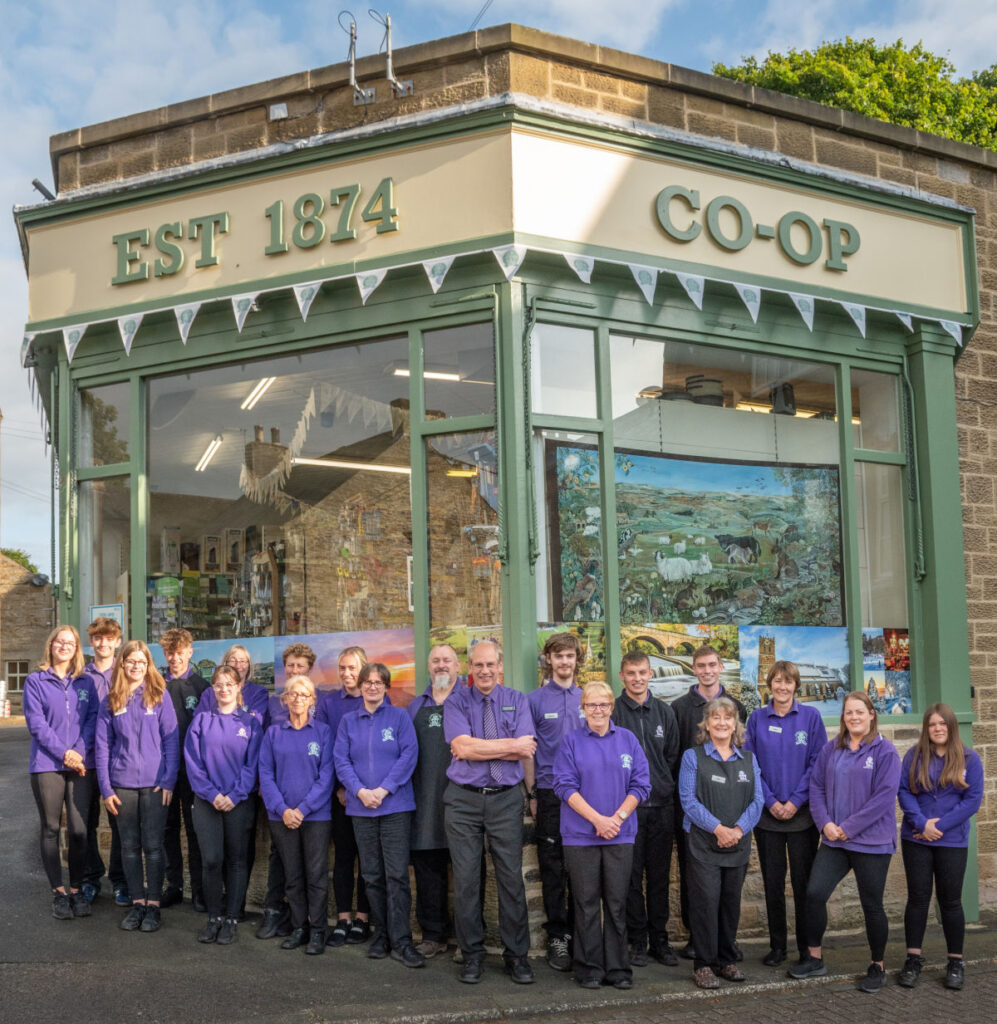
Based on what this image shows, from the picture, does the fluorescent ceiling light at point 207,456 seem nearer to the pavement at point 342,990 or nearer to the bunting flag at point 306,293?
the bunting flag at point 306,293

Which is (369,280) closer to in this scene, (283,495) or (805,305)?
(283,495)

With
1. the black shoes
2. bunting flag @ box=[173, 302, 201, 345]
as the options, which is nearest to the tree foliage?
bunting flag @ box=[173, 302, 201, 345]

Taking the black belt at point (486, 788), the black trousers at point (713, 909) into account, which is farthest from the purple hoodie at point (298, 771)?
the black trousers at point (713, 909)

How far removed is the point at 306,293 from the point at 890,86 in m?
21.0

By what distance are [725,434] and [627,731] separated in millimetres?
3119

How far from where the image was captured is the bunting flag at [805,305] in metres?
9.11

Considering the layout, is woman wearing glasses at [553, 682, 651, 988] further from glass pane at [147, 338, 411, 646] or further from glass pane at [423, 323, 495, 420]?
glass pane at [423, 323, 495, 420]

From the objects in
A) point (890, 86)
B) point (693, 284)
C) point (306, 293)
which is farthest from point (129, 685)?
point (890, 86)

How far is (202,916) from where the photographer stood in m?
7.88

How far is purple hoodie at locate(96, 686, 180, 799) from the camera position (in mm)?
7555

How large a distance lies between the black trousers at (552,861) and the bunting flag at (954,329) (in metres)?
5.28

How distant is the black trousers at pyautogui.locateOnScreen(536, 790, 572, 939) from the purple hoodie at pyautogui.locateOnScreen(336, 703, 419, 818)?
803 mm

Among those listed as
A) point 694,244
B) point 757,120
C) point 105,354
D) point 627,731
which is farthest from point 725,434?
point 105,354

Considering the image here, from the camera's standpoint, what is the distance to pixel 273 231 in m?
8.83
